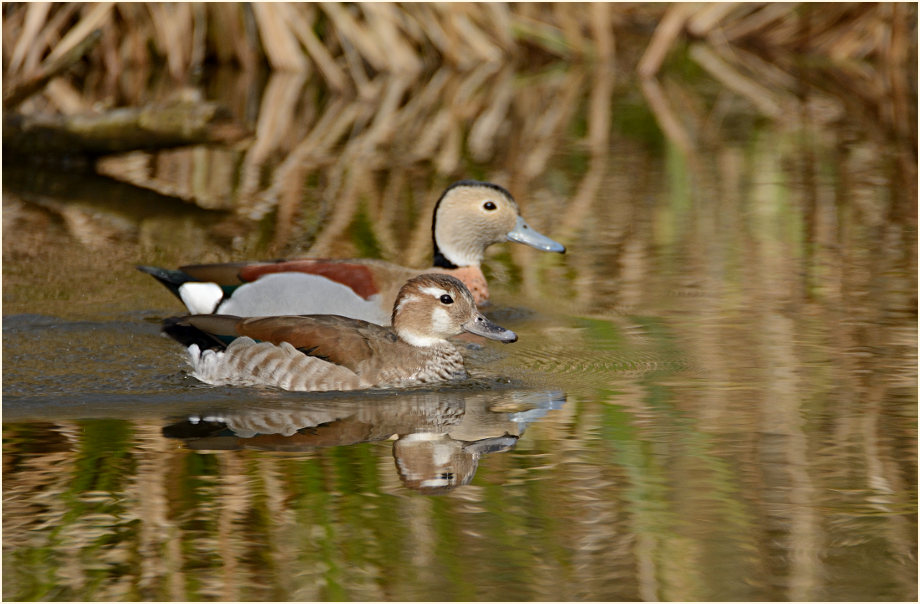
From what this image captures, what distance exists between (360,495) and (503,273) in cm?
483

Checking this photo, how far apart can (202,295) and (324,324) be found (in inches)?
55.6

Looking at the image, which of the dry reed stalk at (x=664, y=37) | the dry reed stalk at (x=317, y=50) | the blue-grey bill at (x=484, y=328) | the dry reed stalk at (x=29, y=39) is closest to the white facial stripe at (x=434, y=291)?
the blue-grey bill at (x=484, y=328)

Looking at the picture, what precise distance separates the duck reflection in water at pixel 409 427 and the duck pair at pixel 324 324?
0.25 m

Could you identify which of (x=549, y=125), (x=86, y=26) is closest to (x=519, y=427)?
(x=86, y=26)

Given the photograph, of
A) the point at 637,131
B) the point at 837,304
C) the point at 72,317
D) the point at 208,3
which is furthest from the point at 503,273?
the point at 208,3

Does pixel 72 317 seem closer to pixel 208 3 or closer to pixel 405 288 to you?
pixel 405 288

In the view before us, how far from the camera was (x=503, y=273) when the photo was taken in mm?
10094

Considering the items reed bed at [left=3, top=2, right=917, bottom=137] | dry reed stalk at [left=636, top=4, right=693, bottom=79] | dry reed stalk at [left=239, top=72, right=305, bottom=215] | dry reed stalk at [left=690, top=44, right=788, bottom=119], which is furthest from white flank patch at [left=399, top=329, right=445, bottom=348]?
dry reed stalk at [left=636, top=4, right=693, bottom=79]

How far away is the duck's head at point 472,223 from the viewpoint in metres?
9.41

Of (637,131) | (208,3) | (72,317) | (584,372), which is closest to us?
(584,372)

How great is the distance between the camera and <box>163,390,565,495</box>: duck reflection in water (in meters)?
5.88

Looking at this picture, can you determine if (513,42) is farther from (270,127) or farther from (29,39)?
(29,39)

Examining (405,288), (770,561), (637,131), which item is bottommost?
(770,561)

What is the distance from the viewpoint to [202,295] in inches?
334
